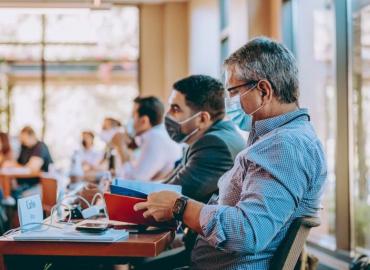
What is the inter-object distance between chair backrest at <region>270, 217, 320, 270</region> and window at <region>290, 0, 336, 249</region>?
235cm

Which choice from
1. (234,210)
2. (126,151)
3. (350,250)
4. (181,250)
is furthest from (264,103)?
(126,151)

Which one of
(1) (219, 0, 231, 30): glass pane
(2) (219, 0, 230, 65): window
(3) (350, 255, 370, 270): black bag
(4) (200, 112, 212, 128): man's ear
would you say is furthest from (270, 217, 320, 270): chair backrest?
(1) (219, 0, 231, 30): glass pane

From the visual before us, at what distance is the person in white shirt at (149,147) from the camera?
153 inches

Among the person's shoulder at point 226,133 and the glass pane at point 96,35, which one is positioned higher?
the glass pane at point 96,35

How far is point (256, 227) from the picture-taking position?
1680 millimetres

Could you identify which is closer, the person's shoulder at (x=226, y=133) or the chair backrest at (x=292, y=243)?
the chair backrest at (x=292, y=243)

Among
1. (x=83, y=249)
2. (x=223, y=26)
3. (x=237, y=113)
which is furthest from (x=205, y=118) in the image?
(x=223, y=26)

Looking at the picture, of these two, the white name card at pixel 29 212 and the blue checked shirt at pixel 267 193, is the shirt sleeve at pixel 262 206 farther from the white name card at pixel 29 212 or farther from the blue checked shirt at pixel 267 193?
the white name card at pixel 29 212

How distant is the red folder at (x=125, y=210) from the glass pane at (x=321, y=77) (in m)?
2.22

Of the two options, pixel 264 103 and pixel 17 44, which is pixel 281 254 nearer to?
pixel 264 103

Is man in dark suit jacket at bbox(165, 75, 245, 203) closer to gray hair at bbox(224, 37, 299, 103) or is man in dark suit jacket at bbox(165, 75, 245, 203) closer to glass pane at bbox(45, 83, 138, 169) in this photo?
gray hair at bbox(224, 37, 299, 103)

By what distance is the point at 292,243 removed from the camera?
5.78ft

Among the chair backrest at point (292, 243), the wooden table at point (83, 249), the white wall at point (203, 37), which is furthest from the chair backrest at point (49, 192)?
the white wall at point (203, 37)

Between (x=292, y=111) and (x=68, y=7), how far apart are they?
2.91 metres
